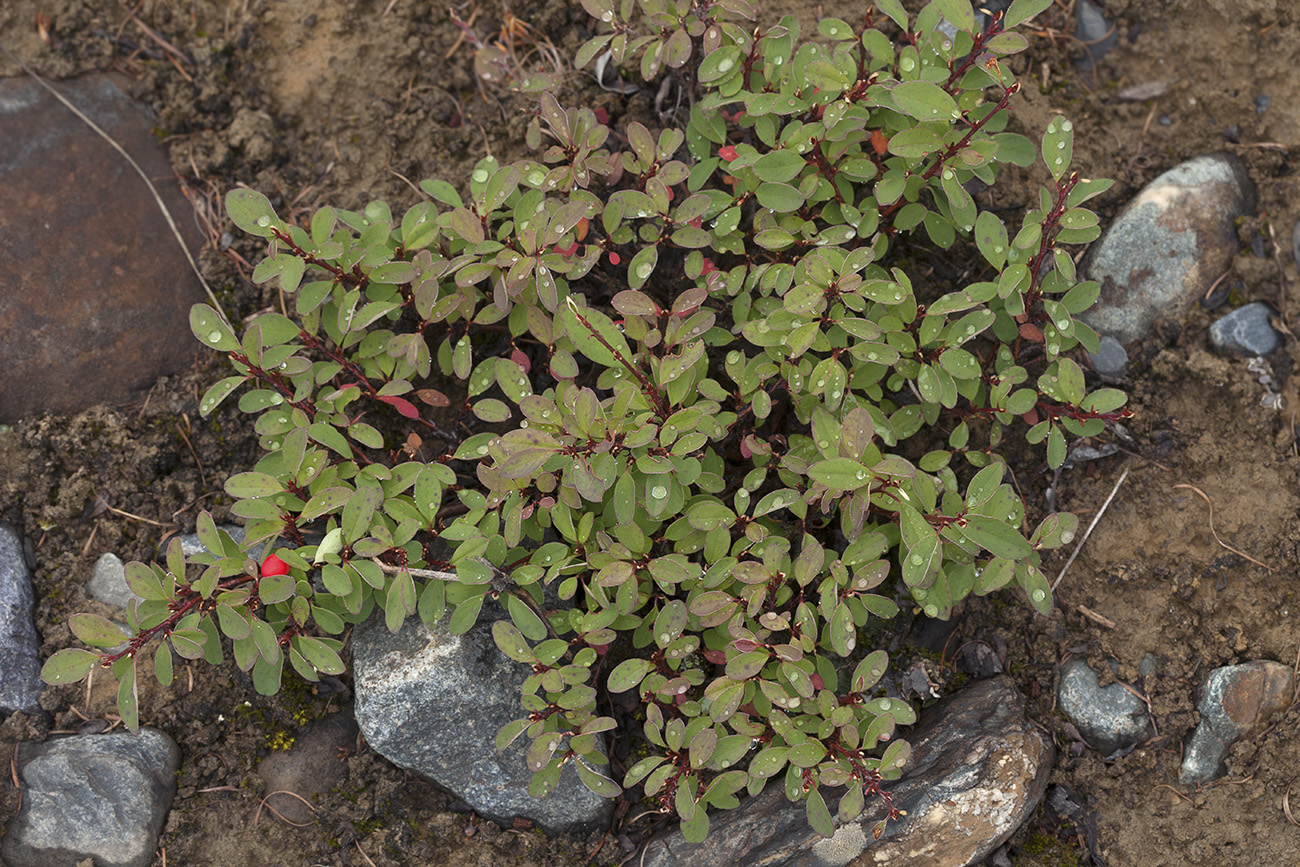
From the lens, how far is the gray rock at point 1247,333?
11.3ft

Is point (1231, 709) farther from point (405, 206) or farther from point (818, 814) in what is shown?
point (405, 206)

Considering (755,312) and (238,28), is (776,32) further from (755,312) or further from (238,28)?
(238,28)

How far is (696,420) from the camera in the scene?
9.31 ft

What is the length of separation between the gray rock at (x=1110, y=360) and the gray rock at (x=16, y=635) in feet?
14.2

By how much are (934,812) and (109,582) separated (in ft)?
10.6

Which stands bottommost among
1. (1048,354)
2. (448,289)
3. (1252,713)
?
(1252,713)

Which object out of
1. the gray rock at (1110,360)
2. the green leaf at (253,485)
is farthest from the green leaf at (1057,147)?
the green leaf at (253,485)

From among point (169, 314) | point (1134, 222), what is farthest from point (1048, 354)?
point (169, 314)

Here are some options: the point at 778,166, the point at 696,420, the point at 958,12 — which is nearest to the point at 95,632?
the point at 696,420

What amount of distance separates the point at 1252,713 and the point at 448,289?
3358 millimetres

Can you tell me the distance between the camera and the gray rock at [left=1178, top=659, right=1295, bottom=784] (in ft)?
10.1

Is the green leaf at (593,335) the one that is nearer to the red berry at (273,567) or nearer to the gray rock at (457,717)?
the gray rock at (457,717)

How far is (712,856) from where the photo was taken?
3.05 metres

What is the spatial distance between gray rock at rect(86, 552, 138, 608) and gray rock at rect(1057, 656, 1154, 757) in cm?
366
